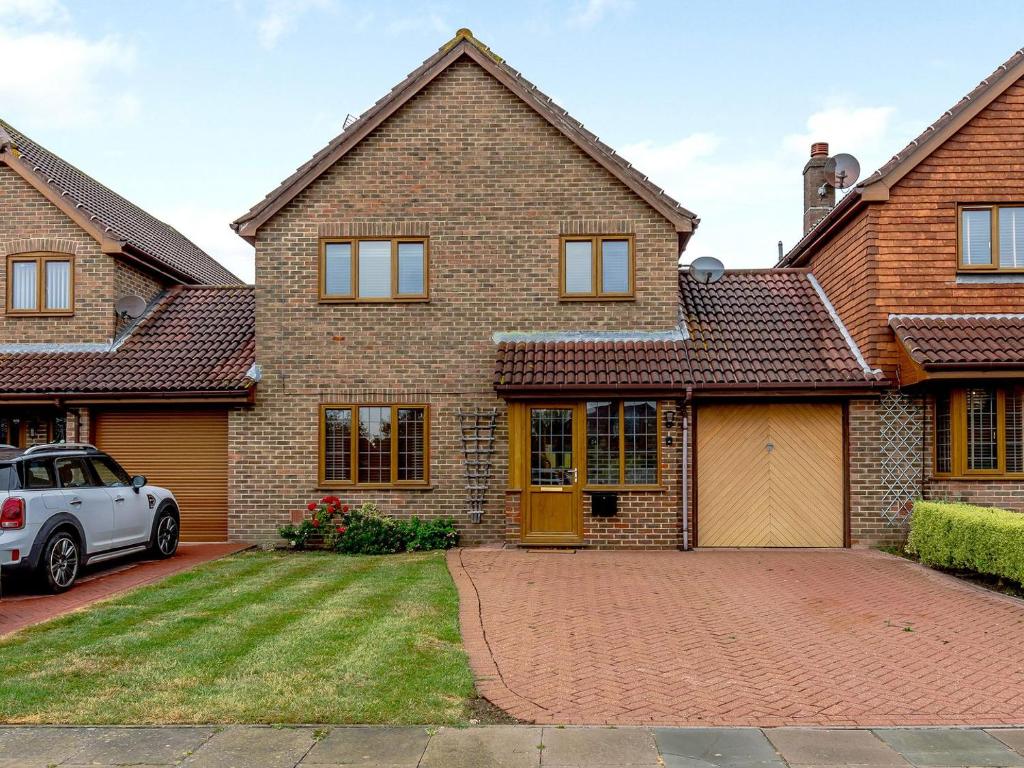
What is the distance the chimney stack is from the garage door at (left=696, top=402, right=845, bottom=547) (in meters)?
7.21

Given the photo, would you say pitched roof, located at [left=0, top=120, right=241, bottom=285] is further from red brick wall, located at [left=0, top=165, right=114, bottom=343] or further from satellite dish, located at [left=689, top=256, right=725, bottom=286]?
satellite dish, located at [left=689, top=256, right=725, bottom=286]

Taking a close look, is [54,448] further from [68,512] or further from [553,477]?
[553,477]

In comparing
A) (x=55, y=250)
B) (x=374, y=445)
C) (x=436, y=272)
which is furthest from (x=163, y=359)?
(x=436, y=272)

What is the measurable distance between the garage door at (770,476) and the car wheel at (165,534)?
8474mm

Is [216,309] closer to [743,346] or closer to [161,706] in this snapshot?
[743,346]

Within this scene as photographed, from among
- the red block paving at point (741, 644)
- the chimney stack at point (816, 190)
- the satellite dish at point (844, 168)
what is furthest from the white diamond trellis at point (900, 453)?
the chimney stack at point (816, 190)

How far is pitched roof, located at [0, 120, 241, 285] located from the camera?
14.8 meters

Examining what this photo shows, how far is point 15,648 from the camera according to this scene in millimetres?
7016

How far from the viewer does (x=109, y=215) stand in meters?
16.9

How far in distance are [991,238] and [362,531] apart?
1149 centimetres

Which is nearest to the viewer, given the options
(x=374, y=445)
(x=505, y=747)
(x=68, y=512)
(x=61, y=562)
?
(x=505, y=747)

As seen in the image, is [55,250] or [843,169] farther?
[843,169]

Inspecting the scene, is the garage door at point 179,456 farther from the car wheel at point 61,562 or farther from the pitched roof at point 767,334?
the pitched roof at point 767,334

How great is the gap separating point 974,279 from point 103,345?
1525cm
